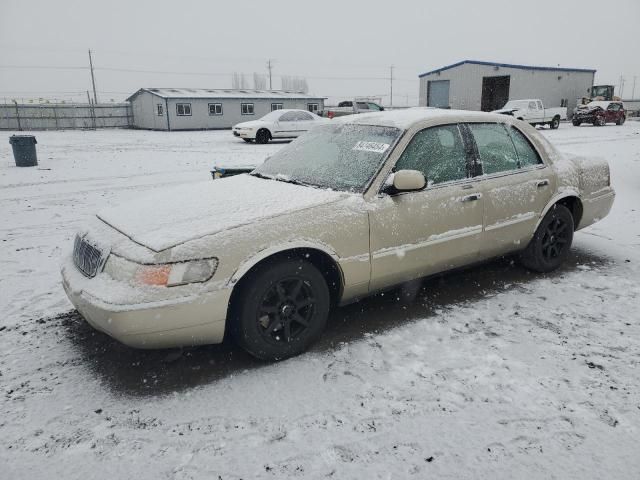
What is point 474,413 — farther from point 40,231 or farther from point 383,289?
point 40,231

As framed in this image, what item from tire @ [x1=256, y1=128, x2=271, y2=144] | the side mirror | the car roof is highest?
the car roof

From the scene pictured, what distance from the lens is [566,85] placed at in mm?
38875

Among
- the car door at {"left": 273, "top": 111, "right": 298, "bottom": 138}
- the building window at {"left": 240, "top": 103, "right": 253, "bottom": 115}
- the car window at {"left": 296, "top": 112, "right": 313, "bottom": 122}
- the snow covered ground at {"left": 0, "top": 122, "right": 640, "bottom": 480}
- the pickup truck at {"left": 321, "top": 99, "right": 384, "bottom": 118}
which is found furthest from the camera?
the building window at {"left": 240, "top": 103, "right": 253, "bottom": 115}

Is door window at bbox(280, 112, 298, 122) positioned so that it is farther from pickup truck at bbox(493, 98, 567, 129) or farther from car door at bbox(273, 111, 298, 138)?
pickup truck at bbox(493, 98, 567, 129)

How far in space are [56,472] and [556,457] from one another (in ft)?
7.96

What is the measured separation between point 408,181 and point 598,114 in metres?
33.0

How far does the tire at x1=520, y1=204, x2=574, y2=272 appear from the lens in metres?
4.66

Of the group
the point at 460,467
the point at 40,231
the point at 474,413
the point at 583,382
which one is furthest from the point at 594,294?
the point at 40,231

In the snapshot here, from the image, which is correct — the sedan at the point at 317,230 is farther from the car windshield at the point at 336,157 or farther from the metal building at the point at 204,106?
the metal building at the point at 204,106

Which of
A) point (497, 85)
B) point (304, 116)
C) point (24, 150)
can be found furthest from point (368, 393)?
point (497, 85)

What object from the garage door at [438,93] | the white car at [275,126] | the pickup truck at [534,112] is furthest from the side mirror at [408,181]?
the garage door at [438,93]

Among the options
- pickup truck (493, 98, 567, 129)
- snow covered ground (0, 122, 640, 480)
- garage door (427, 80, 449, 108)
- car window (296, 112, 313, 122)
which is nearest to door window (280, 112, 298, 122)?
car window (296, 112, 313, 122)

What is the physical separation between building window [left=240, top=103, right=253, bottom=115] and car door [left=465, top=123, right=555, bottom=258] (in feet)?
A: 105

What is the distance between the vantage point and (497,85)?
3781 cm
